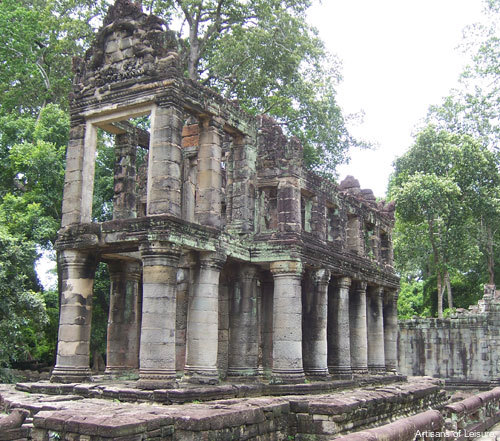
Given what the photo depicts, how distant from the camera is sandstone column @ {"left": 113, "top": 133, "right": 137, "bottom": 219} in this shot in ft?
53.2

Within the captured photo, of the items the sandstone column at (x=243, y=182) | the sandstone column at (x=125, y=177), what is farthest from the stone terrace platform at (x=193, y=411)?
the sandstone column at (x=125, y=177)

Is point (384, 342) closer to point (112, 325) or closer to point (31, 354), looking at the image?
point (112, 325)

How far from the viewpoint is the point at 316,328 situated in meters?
17.7

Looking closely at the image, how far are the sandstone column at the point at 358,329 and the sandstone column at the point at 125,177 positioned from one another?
8.77 m

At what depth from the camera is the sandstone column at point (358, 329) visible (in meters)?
20.6

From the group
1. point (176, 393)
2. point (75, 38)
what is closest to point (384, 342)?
point (176, 393)

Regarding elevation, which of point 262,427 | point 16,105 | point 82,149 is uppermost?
point 16,105

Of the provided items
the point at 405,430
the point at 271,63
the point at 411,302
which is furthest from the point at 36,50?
the point at 411,302

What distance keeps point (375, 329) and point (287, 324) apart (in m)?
8.00

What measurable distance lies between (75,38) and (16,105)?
514 cm

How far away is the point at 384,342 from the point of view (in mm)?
24172

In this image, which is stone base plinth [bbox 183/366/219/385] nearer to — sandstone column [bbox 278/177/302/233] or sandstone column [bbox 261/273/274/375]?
sandstone column [bbox 261/273/274/375]

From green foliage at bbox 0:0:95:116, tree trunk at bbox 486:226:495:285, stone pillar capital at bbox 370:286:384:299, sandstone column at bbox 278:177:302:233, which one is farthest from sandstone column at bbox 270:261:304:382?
tree trunk at bbox 486:226:495:285

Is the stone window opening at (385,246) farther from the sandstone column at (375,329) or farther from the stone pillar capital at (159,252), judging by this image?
the stone pillar capital at (159,252)
